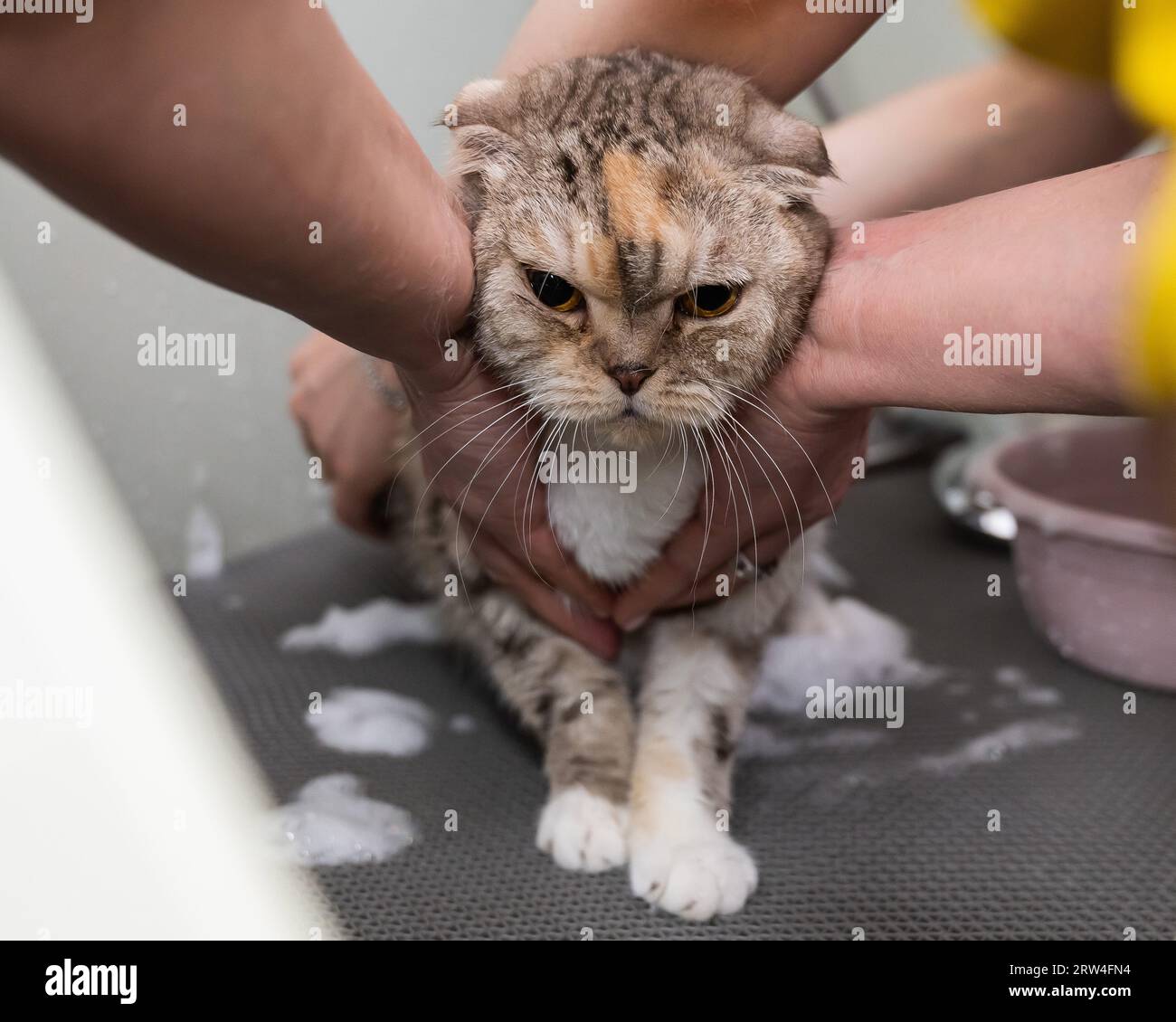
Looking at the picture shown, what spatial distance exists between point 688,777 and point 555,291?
0.46 metres

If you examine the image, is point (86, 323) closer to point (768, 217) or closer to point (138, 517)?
point (138, 517)

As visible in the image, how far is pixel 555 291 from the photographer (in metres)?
0.77

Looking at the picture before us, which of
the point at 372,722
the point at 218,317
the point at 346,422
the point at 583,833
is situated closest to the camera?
the point at 583,833

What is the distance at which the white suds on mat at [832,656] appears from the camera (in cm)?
115

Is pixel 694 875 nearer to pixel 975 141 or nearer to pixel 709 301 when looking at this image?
pixel 709 301

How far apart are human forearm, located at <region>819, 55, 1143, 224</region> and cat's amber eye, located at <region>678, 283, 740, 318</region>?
33 centimetres

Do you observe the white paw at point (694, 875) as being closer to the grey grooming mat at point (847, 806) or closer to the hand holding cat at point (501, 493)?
the grey grooming mat at point (847, 806)

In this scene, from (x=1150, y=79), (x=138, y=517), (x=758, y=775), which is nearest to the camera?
(x=1150, y=79)

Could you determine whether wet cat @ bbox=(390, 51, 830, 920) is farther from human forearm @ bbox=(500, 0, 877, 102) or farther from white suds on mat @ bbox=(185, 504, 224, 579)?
Answer: white suds on mat @ bbox=(185, 504, 224, 579)

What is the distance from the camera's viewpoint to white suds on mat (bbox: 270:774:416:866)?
852mm

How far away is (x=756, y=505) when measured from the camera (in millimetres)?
872

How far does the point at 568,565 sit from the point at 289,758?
0.36 m

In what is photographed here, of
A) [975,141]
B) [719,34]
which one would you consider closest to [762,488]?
[719,34]

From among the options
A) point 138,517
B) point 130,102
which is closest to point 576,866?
point 130,102
